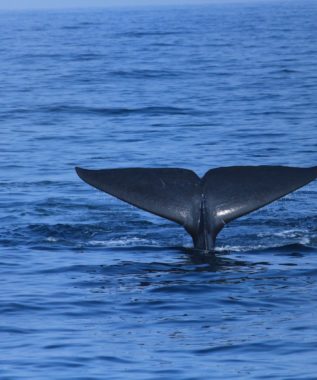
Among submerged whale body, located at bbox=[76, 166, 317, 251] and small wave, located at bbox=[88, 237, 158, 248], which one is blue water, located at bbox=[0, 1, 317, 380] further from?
submerged whale body, located at bbox=[76, 166, 317, 251]

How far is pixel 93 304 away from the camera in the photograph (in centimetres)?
1109

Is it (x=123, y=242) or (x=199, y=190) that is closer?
(x=199, y=190)

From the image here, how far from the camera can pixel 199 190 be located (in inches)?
478

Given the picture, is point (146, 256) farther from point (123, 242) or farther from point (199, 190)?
point (199, 190)

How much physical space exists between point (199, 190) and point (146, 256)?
1.07 m

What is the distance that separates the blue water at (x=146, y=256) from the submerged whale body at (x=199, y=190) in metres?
0.48

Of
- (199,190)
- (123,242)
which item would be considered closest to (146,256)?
(123,242)

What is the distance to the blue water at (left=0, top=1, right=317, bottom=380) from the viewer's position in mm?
9758

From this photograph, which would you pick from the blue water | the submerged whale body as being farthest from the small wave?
the submerged whale body

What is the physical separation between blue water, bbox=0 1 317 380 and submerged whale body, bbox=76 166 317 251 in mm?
481

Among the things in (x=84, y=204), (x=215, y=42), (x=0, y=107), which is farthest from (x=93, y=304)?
(x=215, y=42)

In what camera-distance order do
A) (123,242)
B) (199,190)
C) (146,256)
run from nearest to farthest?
(199,190), (146,256), (123,242)

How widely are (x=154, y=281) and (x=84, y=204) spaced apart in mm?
4526

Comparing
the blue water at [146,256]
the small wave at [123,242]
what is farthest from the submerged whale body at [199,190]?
the small wave at [123,242]
